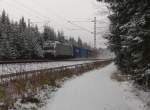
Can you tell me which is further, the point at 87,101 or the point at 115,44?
the point at 115,44

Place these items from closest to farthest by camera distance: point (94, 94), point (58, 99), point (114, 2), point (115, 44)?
point (114, 2)
point (58, 99)
point (94, 94)
point (115, 44)

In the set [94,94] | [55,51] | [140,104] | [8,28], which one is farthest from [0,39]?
[140,104]

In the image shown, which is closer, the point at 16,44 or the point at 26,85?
the point at 26,85

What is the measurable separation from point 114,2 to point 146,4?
2.26 metres

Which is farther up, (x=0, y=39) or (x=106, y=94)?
(x=0, y=39)

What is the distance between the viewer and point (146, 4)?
872 centimetres

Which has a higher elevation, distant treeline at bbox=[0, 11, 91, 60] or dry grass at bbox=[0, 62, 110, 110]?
distant treeline at bbox=[0, 11, 91, 60]

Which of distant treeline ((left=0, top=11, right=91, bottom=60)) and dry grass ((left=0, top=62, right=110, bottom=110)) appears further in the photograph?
distant treeline ((left=0, top=11, right=91, bottom=60))

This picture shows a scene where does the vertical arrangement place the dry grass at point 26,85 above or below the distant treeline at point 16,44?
below

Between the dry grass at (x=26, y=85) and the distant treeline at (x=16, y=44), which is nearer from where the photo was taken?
the dry grass at (x=26, y=85)

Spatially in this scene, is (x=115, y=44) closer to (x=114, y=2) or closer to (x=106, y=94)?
(x=106, y=94)

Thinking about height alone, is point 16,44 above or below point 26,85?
above

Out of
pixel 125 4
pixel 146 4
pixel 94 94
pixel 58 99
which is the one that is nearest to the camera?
pixel 146 4

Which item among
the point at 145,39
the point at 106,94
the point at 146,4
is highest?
the point at 146,4
